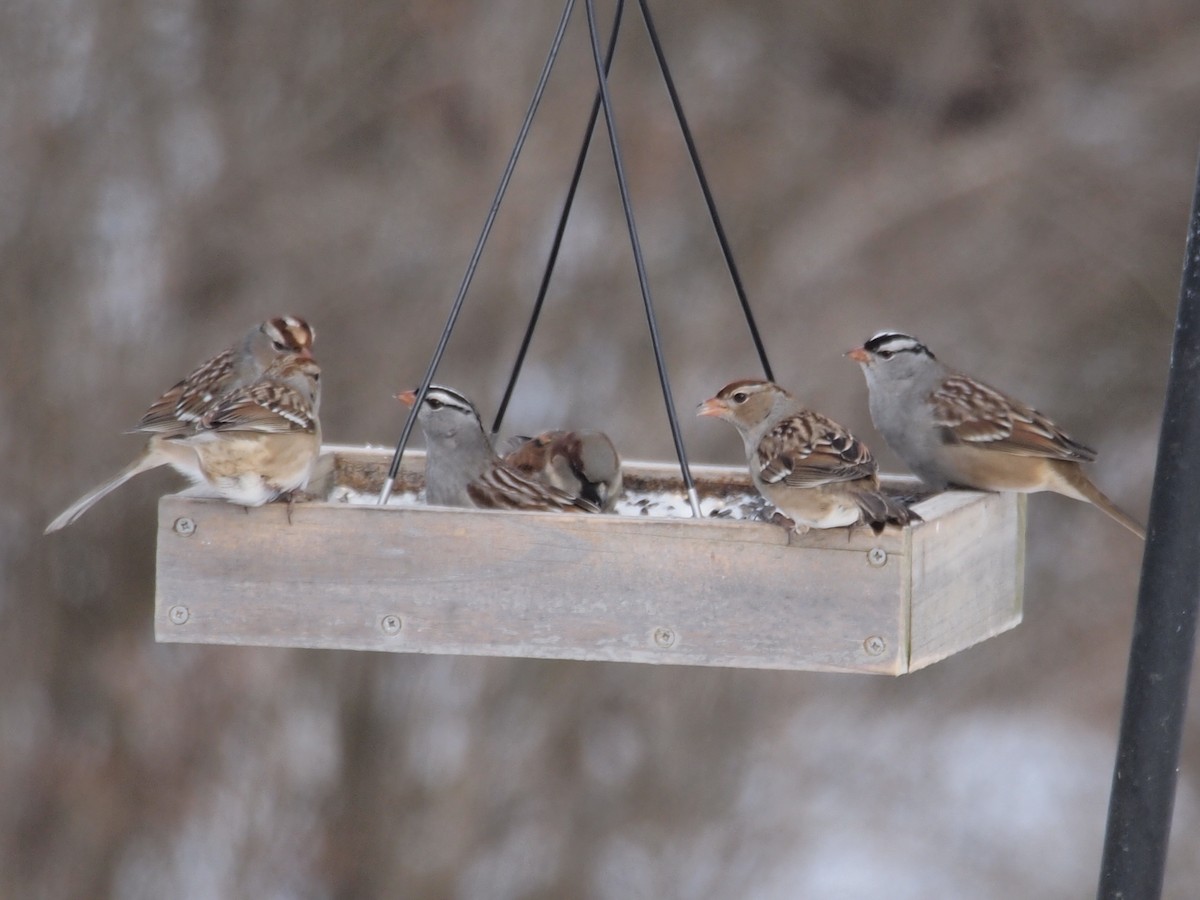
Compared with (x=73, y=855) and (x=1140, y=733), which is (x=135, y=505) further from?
(x=1140, y=733)

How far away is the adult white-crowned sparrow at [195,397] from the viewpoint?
3883 mm

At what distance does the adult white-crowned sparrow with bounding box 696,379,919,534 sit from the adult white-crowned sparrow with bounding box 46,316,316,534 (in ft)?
3.45

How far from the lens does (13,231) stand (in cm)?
665

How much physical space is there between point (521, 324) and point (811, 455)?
3.58m

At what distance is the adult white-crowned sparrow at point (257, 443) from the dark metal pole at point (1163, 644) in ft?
5.65

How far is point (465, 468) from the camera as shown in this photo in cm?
408

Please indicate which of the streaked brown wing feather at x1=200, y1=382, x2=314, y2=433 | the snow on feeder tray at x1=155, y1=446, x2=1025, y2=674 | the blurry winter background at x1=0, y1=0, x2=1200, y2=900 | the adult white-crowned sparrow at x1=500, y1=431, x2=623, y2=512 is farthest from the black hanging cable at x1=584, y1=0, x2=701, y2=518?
the blurry winter background at x1=0, y1=0, x2=1200, y2=900

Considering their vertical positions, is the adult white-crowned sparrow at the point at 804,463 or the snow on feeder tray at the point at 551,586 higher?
the adult white-crowned sparrow at the point at 804,463

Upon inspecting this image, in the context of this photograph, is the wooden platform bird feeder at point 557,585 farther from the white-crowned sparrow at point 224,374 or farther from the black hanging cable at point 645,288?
the white-crowned sparrow at point 224,374

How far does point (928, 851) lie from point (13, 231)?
4.70 metres

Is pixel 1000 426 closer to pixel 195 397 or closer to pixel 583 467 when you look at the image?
pixel 583 467

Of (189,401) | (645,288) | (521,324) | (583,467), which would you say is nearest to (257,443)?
(189,401)

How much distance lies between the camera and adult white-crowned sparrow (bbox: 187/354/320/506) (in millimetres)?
3543

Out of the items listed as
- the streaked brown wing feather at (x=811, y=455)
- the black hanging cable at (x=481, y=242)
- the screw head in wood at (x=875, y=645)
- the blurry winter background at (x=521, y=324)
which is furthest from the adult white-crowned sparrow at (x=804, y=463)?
the blurry winter background at (x=521, y=324)
